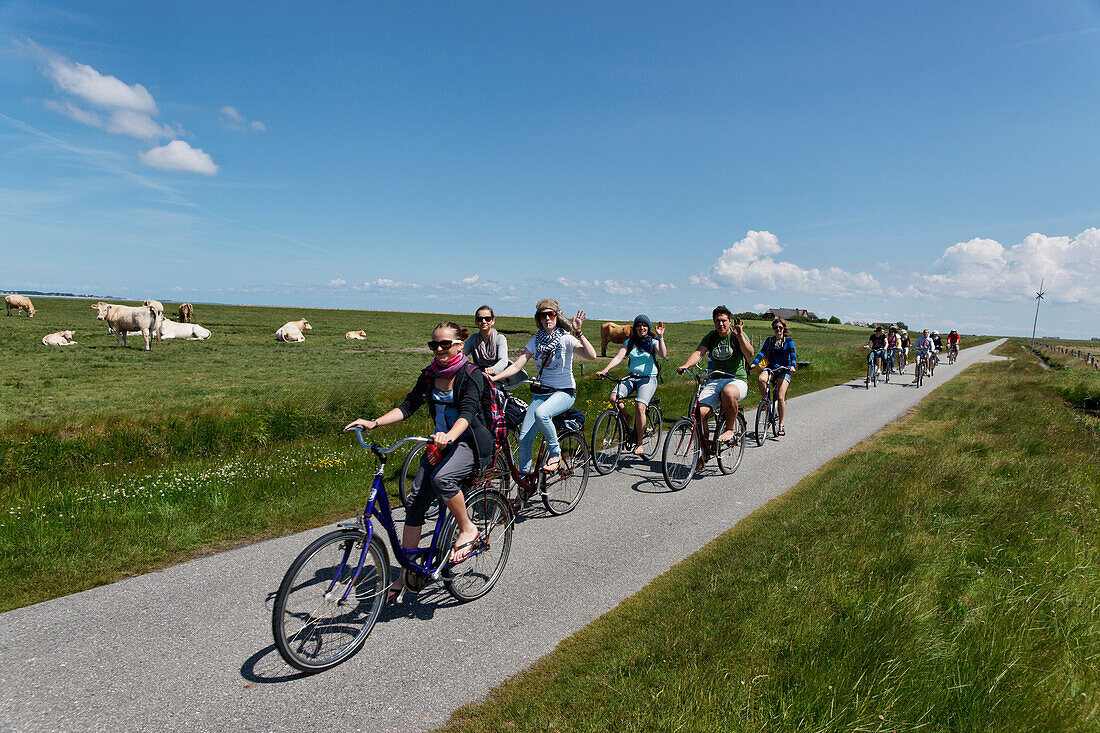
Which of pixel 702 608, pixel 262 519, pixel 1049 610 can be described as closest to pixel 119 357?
pixel 262 519

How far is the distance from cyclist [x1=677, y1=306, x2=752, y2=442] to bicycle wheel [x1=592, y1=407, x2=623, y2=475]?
4.22 ft

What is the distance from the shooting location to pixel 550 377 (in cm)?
696

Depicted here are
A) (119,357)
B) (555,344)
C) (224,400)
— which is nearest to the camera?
(555,344)

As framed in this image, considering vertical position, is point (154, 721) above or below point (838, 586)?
below

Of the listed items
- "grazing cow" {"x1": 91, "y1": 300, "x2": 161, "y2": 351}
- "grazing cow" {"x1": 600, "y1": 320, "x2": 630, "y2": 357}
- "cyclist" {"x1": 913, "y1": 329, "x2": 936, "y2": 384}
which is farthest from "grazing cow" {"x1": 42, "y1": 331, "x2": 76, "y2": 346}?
"cyclist" {"x1": 913, "y1": 329, "x2": 936, "y2": 384}

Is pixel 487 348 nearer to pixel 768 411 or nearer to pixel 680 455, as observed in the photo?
pixel 680 455

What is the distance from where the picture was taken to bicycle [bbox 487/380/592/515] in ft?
20.8

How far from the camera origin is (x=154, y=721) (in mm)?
3195

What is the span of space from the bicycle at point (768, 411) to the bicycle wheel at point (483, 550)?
746cm

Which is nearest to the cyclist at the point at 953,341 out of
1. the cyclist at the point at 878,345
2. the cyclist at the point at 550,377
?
the cyclist at the point at 878,345

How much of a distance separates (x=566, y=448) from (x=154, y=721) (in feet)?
15.5

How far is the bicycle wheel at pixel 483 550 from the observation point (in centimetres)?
476

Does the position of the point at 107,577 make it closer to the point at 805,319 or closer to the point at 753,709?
the point at 753,709

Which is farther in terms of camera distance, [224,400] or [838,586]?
[224,400]
